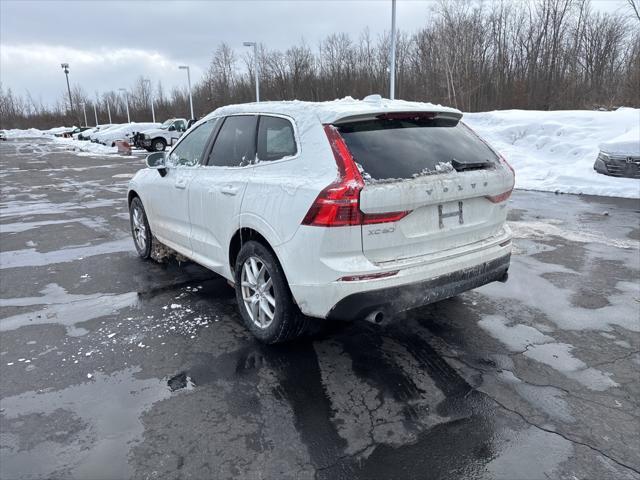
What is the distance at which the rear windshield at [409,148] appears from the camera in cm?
324

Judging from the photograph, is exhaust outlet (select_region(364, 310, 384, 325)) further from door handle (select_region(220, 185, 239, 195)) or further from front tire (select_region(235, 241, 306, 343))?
door handle (select_region(220, 185, 239, 195))

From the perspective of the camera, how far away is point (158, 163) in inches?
214

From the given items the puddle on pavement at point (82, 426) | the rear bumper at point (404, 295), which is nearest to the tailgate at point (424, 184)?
the rear bumper at point (404, 295)

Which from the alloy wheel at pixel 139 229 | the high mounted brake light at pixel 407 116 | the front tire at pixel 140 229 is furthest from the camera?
the alloy wheel at pixel 139 229

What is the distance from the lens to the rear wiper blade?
3508mm

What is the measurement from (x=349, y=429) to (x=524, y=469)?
94 centimetres

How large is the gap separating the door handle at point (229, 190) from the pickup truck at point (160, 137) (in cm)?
2897

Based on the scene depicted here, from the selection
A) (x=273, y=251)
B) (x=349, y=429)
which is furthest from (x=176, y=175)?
(x=349, y=429)

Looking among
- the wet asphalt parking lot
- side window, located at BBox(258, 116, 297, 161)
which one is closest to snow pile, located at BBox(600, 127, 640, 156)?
the wet asphalt parking lot

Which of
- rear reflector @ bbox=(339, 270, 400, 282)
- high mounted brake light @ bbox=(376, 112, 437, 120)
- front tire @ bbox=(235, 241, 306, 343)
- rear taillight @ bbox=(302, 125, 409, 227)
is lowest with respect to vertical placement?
front tire @ bbox=(235, 241, 306, 343)

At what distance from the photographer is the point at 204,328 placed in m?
4.27

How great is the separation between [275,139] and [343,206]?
1083 mm

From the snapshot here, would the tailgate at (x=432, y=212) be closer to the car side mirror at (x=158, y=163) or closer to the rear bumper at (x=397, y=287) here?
the rear bumper at (x=397, y=287)

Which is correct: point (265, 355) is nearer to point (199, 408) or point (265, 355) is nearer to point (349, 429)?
point (199, 408)
